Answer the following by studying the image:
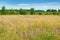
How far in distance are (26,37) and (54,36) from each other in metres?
0.73

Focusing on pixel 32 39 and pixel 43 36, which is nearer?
pixel 32 39

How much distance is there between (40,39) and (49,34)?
322mm

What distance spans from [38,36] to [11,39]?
2.34ft

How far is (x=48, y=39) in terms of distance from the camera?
4730 mm

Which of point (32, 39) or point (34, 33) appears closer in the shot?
point (32, 39)

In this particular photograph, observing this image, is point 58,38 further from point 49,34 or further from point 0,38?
point 0,38

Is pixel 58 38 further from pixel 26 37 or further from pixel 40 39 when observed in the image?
pixel 26 37

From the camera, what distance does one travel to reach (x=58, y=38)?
4.79m

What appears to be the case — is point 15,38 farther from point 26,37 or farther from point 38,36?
point 38,36

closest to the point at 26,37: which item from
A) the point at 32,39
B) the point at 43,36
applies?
the point at 32,39

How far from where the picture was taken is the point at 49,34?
486cm

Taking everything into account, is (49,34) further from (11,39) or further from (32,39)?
(11,39)

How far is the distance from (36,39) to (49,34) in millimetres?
451

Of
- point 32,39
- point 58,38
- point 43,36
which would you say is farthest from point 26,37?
point 58,38
